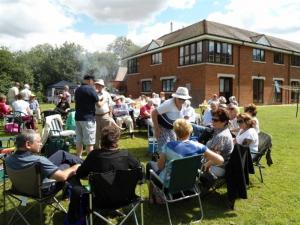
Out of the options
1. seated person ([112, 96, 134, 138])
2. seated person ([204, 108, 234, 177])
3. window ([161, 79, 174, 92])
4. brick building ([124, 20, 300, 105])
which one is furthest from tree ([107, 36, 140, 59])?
seated person ([204, 108, 234, 177])

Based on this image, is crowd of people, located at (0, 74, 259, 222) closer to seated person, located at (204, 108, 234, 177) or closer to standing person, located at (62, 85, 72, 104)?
seated person, located at (204, 108, 234, 177)

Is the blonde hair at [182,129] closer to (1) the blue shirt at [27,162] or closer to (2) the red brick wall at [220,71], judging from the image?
(1) the blue shirt at [27,162]

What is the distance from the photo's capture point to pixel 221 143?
187 inches

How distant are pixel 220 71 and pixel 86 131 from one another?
20920 mm

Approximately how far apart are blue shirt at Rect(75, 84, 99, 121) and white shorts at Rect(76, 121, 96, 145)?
0.34ft

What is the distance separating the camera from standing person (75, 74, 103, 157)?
622 centimetres

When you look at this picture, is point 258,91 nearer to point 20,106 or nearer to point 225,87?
point 225,87

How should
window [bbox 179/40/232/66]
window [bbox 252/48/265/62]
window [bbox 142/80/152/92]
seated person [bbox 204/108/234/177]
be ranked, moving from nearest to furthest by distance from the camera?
1. seated person [bbox 204/108/234/177]
2. window [bbox 179/40/232/66]
3. window [bbox 252/48/265/62]
4. window [bbox 142/80/152/92]

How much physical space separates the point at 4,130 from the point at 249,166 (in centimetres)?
968

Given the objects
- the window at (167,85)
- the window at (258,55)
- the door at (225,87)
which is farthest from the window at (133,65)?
Result: the window at (258,55)

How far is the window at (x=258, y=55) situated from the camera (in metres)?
28.3

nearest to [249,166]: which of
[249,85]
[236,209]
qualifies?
[236,209]

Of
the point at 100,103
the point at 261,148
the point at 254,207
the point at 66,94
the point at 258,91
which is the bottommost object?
the point at 254,207

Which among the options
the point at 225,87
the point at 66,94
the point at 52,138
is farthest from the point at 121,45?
the point at 52,138
